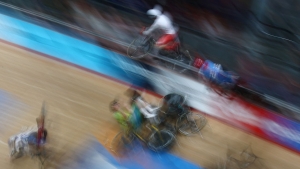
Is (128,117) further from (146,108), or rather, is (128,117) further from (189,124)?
(189,124)

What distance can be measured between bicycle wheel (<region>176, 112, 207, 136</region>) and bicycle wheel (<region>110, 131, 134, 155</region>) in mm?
536

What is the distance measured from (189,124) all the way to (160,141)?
0.41 m

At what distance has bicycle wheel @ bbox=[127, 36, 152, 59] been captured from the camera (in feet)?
15.8

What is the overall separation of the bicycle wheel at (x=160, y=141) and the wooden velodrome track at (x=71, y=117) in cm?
10

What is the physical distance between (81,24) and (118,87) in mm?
1332

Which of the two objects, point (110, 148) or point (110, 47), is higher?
point (110, 47)

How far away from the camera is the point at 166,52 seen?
477 centimetres

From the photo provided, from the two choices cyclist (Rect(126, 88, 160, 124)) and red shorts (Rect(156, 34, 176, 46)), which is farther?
red shorts (Rect(156, 34, 176, 46))

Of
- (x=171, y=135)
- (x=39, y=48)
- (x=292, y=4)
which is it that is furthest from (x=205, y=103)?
(x=39, y=48)

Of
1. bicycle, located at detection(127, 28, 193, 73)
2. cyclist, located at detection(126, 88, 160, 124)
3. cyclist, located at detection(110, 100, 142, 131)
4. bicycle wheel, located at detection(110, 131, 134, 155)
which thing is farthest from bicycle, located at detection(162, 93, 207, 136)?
bicycle, located at detection(127, 28, 193, 73)

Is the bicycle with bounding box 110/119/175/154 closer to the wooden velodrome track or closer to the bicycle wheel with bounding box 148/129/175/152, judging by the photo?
the bicycle wheel with bounding box 148/129/175/152

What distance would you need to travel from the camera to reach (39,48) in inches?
202

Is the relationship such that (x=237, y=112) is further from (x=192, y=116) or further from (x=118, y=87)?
(x=118, y=87)

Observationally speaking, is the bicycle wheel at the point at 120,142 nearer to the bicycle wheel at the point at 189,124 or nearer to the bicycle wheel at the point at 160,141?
the bicycle wheel at the point at 160,141
